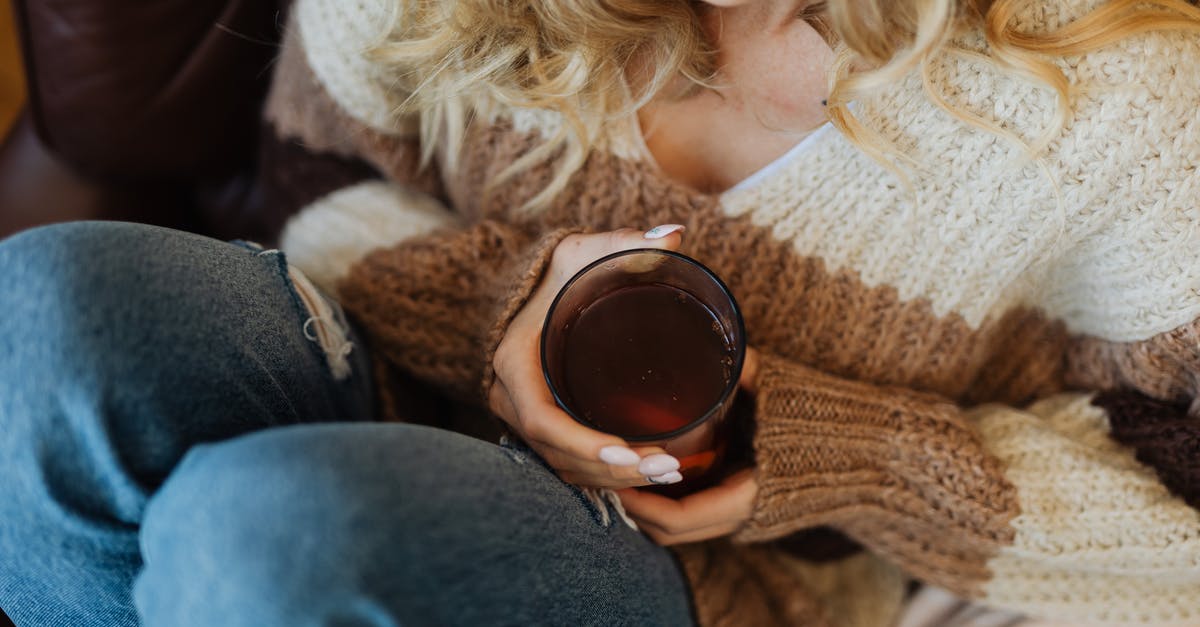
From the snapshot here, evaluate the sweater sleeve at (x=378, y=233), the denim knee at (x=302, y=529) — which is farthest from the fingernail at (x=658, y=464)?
the sweater sleeve at (x=378, y=233)

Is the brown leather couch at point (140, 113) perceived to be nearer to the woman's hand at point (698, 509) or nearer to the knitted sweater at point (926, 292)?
the knitted sweater at point (926, 292)

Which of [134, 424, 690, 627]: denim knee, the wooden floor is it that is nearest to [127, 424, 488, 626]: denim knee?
[134, 424, 690, 627]: denim knee

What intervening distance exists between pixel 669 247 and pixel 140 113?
0.73m

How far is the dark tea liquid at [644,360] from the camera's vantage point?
0.60m

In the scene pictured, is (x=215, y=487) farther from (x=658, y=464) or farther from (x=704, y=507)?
(x=704, y=507)

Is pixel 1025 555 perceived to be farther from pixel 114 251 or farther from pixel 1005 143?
pixel 114 251

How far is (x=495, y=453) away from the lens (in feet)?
2.14

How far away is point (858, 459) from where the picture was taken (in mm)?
801

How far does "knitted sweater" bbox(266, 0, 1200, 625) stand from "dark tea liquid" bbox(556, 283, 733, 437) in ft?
0.50

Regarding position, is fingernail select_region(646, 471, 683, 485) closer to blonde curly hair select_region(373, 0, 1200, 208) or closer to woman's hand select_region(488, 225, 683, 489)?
woman's hand select_region(488, 225, 683, 489)

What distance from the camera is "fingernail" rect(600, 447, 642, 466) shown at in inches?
23.5

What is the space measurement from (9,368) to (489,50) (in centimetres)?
47

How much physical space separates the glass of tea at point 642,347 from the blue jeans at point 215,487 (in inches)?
3.8

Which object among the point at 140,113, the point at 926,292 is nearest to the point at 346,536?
the point at 926,292
